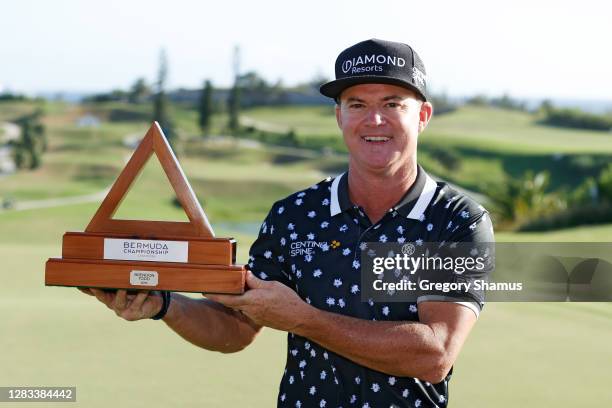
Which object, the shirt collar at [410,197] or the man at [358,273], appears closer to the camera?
the man at [358,273]

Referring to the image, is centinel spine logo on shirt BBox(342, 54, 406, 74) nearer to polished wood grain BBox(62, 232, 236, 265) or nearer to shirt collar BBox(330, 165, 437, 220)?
shirt collar BBox(330, 165, 437, 220)

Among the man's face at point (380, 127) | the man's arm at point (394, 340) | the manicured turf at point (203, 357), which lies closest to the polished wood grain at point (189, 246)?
the man's arm at point (394, 340)

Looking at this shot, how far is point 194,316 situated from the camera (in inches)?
120

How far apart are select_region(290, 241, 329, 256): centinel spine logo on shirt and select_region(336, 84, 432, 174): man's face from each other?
0.88 feet

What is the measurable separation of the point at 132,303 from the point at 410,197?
35.9 inches

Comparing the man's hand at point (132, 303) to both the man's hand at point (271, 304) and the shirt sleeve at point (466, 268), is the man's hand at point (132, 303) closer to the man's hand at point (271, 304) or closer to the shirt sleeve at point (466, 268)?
the man's hand at point (271, 304)

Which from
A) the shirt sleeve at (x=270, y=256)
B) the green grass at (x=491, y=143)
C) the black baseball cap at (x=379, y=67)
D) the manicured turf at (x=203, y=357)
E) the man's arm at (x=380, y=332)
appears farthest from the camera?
the green grass at (x=491, y=143)

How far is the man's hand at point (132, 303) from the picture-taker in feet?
9.47

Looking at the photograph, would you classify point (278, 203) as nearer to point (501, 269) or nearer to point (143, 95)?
point (501, 269)

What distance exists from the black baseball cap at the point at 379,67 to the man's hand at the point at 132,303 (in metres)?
0.85

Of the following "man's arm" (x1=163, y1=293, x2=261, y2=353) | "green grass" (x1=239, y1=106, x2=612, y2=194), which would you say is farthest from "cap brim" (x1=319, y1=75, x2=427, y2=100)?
"green grass" (x1=239, y1=106, x2=612, y2=194)

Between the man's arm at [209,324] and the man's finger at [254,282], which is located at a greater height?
the man's finger at [254,282]

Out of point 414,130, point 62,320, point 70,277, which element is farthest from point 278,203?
point 62,320

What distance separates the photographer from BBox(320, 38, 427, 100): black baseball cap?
9.29 ft
